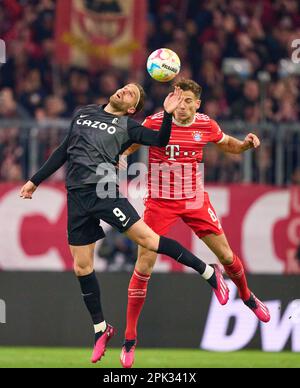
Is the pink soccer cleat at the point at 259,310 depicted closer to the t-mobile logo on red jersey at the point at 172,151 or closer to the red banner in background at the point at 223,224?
the t-mobile logo on red jersey at the point at 172,151

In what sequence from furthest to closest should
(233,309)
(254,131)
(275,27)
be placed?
(275,27), (254,131), (233,309)

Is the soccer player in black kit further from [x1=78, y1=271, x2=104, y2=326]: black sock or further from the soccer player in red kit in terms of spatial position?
the soccer player in red kit

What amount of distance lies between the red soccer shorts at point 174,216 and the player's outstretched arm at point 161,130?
0.92 m

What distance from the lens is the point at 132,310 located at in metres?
12.3

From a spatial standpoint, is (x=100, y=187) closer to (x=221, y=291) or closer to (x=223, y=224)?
(x=221, y=291)

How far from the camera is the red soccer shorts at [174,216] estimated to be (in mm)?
12180

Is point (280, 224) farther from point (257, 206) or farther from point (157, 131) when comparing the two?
point (157, 131)

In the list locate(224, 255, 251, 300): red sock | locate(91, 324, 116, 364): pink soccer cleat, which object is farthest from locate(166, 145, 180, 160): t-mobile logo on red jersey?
locate(91, 324, 116, 364): pink soccer cleat

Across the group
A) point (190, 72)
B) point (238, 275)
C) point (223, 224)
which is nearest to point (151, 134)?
point (238, 275)

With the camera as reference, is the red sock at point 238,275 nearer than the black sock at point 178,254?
No

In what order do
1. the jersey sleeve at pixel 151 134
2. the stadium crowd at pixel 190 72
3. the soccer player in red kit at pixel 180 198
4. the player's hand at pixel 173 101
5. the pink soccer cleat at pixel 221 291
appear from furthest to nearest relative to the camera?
the stadium crowd at pixel 190 72, the soccer player in red kit at pixel 180 198, the pink soccer cleat at pixel 221 291, the jersey sleeve at pixel 151 134, the player's hand at pixel 173 101

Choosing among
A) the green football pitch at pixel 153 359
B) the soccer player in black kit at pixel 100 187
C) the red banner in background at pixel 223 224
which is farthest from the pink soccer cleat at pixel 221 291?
the red banner in background at pixel 223 224

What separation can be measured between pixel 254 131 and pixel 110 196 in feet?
16.0

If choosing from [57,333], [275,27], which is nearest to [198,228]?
[57,333]
